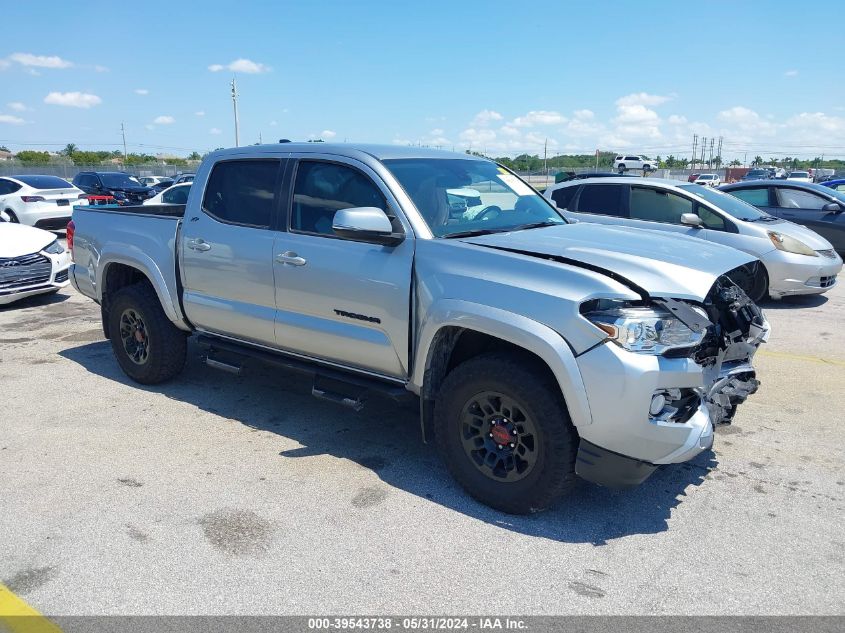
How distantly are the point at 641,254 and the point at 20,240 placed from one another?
27.0ft

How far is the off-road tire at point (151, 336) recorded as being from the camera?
552 centimetres

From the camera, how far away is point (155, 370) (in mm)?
5605

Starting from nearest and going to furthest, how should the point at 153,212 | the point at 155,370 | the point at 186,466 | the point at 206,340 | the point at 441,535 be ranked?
the point at 441,535
the point at 186,466
the point at 206,340
the point at 155,370
the point at 153,212

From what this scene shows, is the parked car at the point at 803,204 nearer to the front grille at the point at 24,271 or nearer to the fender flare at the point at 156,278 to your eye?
the fender flare at the point at 156,278

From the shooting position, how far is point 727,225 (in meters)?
9.04

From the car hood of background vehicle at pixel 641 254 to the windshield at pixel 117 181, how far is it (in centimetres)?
2154

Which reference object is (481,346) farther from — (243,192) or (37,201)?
(37,201)

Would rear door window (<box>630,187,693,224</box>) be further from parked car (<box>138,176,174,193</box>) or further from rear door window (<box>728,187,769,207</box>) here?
parked car (<box>138,176,174,193</box>)

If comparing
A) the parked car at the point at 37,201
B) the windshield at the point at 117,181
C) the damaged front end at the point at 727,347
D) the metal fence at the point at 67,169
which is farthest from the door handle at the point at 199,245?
the metal fence at the point at 67,169

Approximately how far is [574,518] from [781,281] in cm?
672

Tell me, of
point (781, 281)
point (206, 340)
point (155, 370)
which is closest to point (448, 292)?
point (206, 340)

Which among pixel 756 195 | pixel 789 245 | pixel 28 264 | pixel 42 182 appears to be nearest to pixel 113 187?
pixel 42 182

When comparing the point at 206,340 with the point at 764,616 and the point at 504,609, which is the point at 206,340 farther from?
the point at 764,616

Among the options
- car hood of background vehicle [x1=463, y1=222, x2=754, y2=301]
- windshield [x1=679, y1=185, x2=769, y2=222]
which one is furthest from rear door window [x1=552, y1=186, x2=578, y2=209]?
car hood of background vehicle [x1=463, y1=222, x2=754, y2=301]
